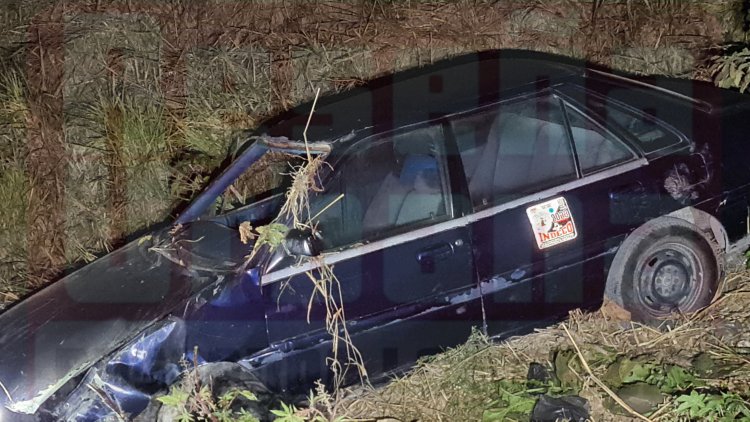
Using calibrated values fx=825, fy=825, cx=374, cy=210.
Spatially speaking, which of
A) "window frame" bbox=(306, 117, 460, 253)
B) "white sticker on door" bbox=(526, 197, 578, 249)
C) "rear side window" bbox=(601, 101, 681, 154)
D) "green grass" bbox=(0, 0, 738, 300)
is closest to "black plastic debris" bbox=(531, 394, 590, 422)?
"white sticker on door" bbox=(526, 197, 578, 249)

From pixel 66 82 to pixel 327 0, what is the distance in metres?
2.35

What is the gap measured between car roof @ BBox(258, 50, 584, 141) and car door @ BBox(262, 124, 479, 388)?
0.13 m

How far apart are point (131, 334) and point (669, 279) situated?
272 centimetres

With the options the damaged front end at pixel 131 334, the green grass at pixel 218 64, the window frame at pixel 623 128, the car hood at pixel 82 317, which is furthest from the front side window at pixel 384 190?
the green grass at pixel 218 64

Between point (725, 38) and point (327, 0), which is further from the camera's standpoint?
point (327, 0)

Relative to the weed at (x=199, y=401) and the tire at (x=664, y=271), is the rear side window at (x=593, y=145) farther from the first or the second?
the weed at (x=199, y=401)

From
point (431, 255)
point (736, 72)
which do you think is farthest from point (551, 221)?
point (736, 72)

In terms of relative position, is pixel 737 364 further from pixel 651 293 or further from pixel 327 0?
pixel 327 0

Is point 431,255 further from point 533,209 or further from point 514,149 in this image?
point 514,149

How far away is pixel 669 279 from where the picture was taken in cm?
433

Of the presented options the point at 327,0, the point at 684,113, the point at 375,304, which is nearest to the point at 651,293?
the point at 684,113

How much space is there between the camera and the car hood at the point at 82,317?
359cm

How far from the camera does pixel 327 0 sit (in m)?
7.31

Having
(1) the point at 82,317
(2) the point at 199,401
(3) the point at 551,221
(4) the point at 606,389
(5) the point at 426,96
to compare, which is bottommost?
(4) the point at 606,389
